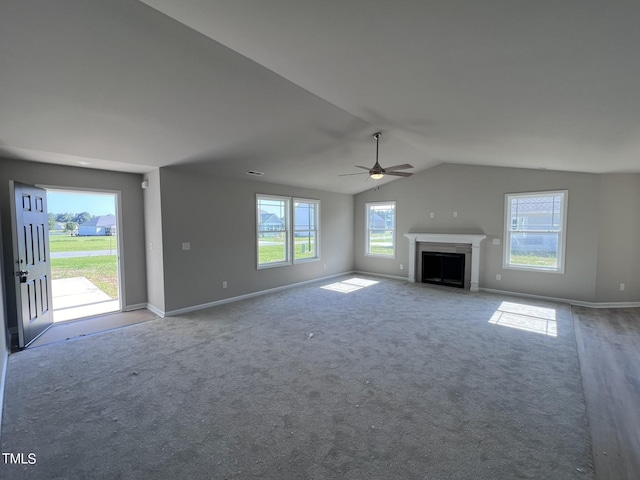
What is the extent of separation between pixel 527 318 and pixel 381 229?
4163mm

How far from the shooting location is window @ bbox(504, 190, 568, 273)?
546cm

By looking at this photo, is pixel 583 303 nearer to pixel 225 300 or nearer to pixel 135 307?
pixel 225 300

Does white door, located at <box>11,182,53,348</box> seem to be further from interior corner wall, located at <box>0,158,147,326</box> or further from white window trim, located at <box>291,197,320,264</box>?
white window trim, located at <box>291,197,320,264</box>

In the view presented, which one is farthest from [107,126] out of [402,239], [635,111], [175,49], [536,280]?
[536,280]

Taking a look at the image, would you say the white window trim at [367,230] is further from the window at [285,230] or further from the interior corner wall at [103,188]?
the interior corner wall at [103,188]

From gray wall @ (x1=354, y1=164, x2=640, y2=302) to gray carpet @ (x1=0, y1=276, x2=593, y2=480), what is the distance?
2.09 m

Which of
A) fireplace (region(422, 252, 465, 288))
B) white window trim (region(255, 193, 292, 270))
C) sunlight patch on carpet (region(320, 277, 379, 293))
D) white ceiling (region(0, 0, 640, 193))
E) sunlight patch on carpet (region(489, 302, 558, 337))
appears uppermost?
white ceiling (region(0, 0, 640, 193))

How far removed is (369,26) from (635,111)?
7.84 ft

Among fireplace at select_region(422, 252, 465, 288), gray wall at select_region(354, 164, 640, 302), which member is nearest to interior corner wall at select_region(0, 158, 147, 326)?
gray wall at select_region(354, 164, 640, 302)

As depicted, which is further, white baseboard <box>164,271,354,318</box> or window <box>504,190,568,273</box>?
window <box>504,190,568,273</box>

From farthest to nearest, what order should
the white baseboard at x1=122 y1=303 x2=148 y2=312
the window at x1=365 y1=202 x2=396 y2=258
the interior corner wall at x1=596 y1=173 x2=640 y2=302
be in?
the window at x1=365 y1=202 x2=396 y2=258 < the interior corner wall at x1=596 y1=173 x2=640 y2=302 < the white baseboard at x1=122 y1=303 x2=148 y2=312

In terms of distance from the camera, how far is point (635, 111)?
7.57 ft

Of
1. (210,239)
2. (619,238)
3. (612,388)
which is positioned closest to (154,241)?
(210,239)

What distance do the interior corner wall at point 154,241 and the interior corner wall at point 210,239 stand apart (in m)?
0.10
